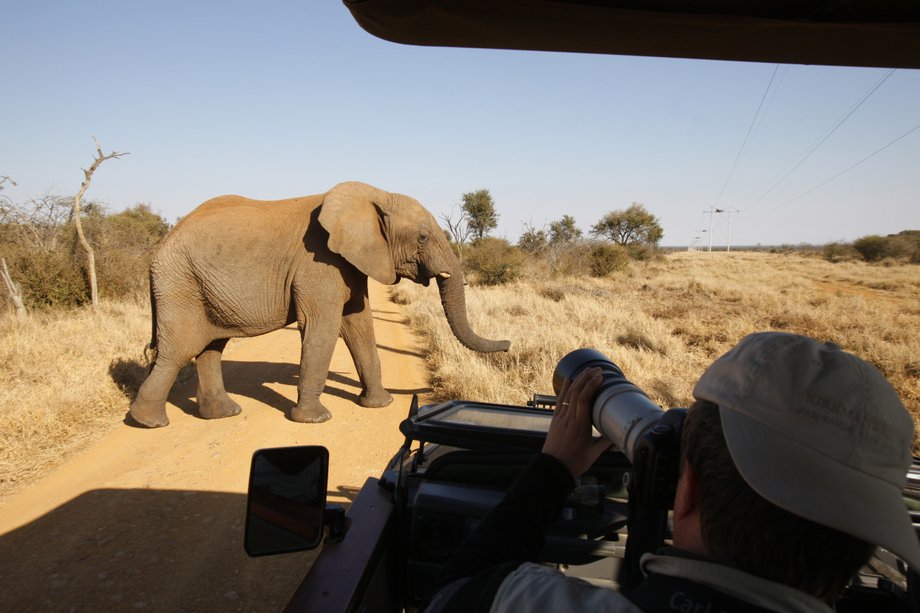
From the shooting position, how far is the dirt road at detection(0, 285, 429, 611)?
3352mm

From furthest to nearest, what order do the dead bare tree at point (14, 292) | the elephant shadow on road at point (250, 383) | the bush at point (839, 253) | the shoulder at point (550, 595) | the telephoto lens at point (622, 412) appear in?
the bush at point (839, 253) < the dead bare tree at point (14, 292) < the elephant shadow on road at point (250, 383) < the telephoto lens at point (622, 412) < the shoulder at point (550, 595)

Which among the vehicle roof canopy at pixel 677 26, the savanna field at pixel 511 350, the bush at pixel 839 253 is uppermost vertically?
the bush at pixel 839 253

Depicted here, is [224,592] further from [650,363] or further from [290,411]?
[650,363]

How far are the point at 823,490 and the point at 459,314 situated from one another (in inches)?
246

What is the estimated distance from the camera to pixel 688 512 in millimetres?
886

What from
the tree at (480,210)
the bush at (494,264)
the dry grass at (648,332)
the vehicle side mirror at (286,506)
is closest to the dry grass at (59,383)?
the dry grass at (648,332)

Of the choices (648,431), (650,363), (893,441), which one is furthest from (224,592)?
(650,363)

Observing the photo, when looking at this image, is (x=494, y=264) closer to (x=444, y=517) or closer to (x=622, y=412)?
(x=444, y=517)

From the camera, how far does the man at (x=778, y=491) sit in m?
0.73

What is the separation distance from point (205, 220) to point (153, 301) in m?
1.10

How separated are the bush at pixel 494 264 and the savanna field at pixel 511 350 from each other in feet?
17.4

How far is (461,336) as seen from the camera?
693cm

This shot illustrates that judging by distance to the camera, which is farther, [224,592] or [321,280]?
[321,280]

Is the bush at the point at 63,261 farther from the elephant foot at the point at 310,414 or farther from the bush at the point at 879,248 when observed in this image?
the bush at the point at 879,248
